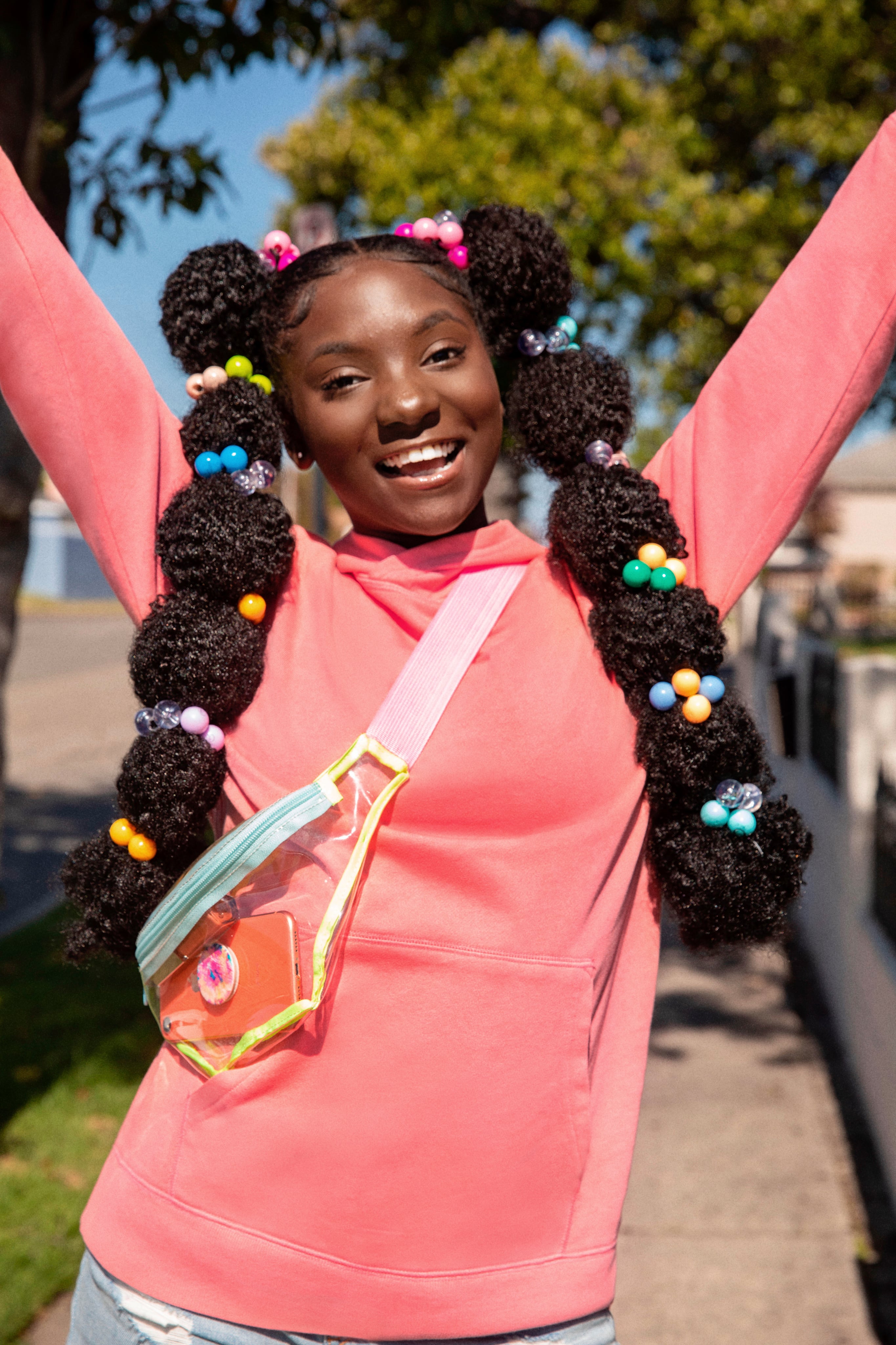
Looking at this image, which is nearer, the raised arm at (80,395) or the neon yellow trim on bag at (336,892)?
the neon yellow trim on bag at (336,892)

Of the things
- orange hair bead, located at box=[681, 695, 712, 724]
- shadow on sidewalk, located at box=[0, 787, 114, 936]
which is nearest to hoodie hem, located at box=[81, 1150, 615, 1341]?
orange hair bead, located at box=[681, 695, 712, 724]

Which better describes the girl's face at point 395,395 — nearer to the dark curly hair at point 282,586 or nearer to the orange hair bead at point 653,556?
the dark curly hair at point 282,586

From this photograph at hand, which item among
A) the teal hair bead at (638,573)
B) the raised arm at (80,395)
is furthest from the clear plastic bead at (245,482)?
the teal hair bead at (638,573)

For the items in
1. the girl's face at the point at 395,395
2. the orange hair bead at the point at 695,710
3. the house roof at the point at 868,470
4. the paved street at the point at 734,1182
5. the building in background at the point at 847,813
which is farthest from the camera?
the house roof at the point at 868,470

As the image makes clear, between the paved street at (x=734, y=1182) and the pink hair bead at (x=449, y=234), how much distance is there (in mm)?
1215

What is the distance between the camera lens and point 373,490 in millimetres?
1786

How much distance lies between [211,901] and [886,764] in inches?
137

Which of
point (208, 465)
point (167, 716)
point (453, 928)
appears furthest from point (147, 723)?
point (453, 928)

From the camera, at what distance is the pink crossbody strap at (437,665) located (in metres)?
1.59

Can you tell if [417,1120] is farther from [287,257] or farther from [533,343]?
[287,257]

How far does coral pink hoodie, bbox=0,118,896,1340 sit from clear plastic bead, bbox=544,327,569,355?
1.01ft

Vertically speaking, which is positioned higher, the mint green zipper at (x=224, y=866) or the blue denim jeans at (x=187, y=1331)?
the mint green zipper at (x=224, y=866)

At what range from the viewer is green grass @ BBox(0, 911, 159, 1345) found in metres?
3.28

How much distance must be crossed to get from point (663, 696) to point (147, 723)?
0.69m
